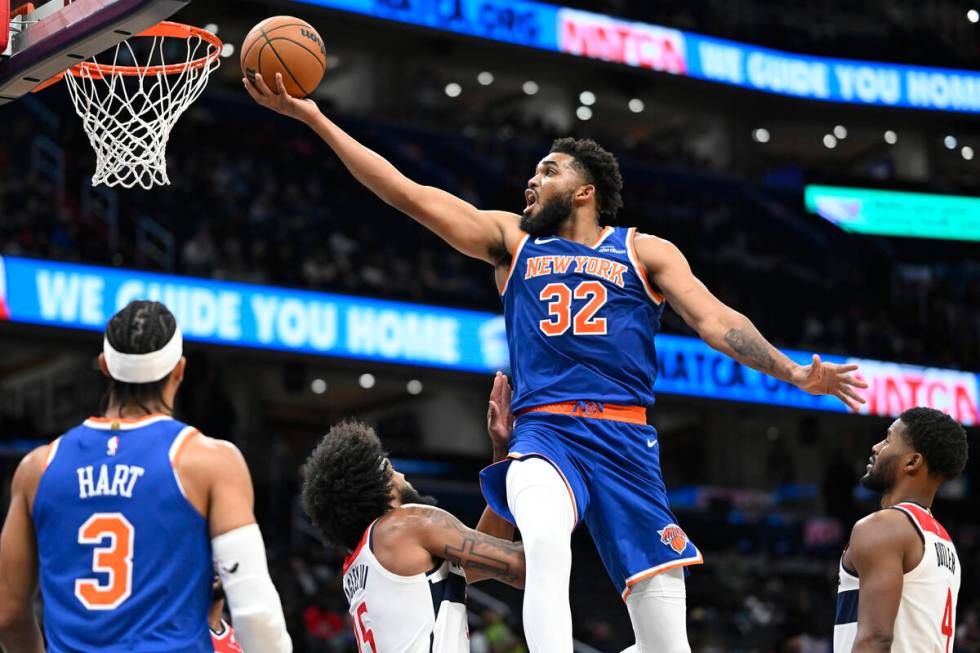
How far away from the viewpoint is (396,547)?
5.67m

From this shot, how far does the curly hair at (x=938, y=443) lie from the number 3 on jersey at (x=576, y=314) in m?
1.58

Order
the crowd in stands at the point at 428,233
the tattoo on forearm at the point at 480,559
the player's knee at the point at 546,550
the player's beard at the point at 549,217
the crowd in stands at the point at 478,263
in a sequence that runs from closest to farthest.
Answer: the player's knee at the point at 546,550 → the tattoo on forearm at the point at 480,559 → the player's beard at the point at 549,217 → the crowd in stands at the point at 478,263 → the crowd in stands at the point at 428,233

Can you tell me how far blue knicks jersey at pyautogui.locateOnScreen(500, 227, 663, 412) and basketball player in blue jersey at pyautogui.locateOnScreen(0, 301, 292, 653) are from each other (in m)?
1.73

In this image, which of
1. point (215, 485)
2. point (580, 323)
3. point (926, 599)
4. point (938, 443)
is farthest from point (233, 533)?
point (938, 443)

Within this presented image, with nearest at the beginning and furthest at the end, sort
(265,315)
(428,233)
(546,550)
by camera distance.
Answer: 1. (546,550)
2. (265,315)
3. (428,233)

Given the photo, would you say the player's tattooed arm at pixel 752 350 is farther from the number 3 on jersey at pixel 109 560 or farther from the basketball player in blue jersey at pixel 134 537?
the number 3 on jersey at pixel 109 560

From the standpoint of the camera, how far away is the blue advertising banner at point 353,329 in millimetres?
18500

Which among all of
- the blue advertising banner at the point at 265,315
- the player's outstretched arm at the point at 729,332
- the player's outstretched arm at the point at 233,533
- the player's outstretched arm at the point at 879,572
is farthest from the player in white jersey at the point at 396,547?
the blue advertising banner at the point at 265,315

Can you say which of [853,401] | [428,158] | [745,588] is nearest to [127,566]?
[853,401]

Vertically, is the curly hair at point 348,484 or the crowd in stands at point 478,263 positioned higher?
the crowd in stands at point 478,263

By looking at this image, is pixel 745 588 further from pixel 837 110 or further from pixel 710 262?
pixel 837 110

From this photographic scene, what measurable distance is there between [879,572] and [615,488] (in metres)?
1.23

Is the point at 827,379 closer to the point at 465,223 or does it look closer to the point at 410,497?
the point at 465,223

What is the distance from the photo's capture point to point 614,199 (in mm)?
6066
